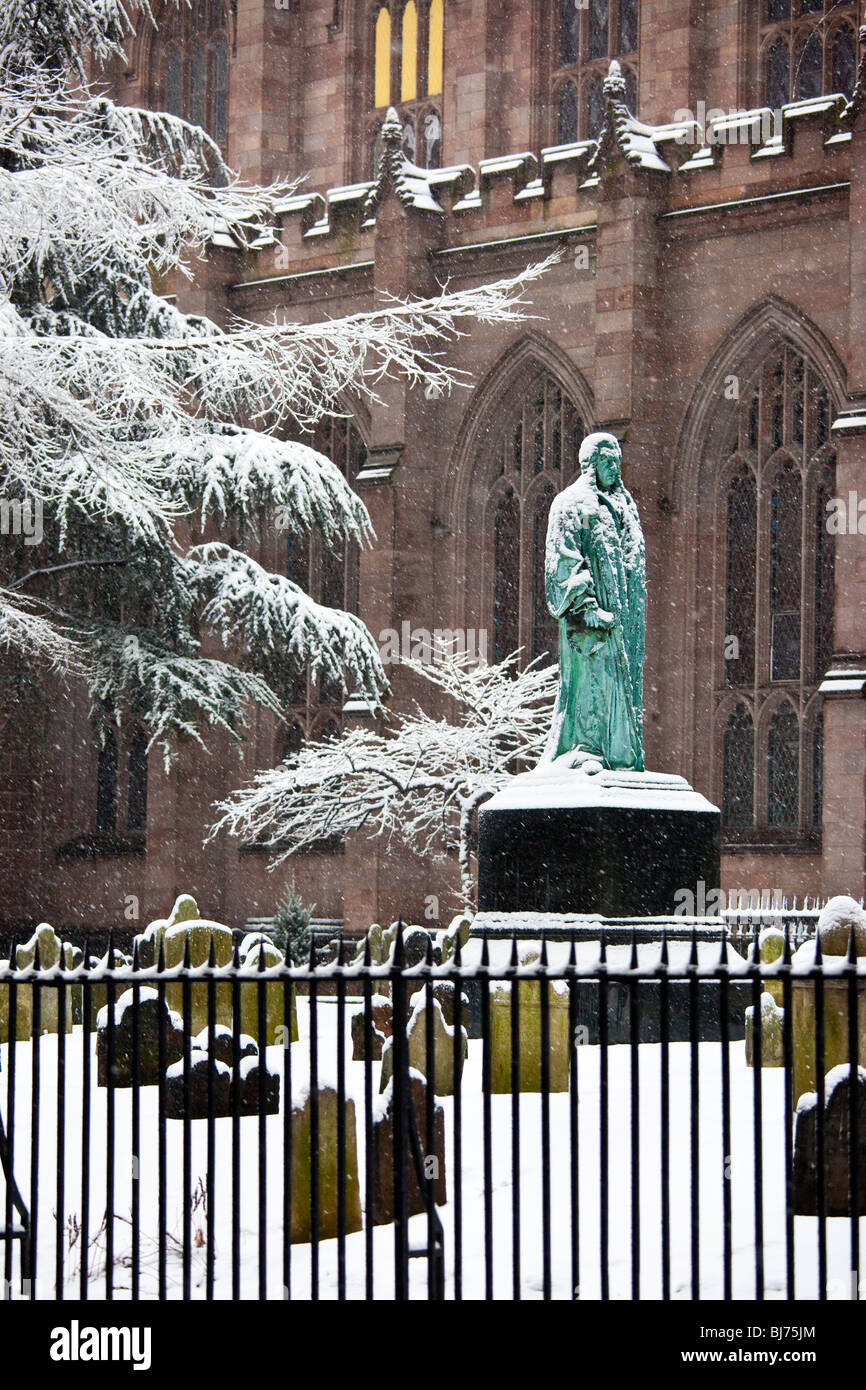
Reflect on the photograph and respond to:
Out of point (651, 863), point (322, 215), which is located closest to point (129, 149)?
point (651, 863)

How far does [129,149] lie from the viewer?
13.5m

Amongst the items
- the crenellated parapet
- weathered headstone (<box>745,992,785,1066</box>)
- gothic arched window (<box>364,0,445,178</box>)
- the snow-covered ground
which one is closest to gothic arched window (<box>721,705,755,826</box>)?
the crenellated parapet

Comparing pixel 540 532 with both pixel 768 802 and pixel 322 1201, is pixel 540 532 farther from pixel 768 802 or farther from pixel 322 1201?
pixel 322 1201

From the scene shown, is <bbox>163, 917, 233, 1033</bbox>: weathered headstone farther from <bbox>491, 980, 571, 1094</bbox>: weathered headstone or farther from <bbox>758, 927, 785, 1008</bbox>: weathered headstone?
<bbox>758, 927, 785, 1008</bbox>: weathered headstone

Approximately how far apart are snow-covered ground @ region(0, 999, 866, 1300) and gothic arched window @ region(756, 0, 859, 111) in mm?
19853

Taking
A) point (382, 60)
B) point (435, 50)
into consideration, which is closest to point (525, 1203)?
point (435, 50)

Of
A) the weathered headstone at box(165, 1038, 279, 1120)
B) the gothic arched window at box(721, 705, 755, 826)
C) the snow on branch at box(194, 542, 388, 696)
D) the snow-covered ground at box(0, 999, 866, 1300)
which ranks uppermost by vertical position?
the snow on branch at box(194, 542, 388, 696)

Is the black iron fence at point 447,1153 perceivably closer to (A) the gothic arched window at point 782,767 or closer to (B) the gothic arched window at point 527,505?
(A) the gothic arched window at point 782,767

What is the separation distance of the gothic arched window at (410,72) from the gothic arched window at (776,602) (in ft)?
31.2

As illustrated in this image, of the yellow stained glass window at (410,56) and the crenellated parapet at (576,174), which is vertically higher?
the yellow stained glass window at (410,56)

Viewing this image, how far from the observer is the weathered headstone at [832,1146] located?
7262 millimetres

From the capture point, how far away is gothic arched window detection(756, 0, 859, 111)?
26875 mm

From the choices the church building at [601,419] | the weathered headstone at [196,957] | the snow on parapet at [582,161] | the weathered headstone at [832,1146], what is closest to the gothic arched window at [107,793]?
the church building at [601,419]

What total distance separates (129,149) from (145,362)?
2.18 m
